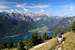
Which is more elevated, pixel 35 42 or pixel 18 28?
pixel 18 28

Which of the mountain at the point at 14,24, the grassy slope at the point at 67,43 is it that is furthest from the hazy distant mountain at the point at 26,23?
the grassy slope at the point at 67,43

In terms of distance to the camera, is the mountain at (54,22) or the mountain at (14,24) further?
the mountain at (54,22)

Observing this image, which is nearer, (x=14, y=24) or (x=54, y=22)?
(x=14, y=24)

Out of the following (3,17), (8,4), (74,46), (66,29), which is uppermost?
(8,4)

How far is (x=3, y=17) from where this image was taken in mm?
2535

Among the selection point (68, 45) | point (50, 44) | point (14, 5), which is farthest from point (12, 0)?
point (68, 45)

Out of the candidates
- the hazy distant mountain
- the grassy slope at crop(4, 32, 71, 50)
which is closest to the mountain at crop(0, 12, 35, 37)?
the hazy distant mountain

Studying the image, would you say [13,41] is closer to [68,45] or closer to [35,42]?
[35,42]

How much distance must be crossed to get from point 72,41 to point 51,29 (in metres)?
0.31

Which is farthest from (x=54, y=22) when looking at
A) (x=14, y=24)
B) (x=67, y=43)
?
(x=14, y=24)

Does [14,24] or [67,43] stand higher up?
[14,24]

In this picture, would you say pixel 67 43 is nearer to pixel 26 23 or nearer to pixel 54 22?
A: pixel 54 22

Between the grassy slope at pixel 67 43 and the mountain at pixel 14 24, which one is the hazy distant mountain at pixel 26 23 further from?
the grassy slope at pixel 67 43

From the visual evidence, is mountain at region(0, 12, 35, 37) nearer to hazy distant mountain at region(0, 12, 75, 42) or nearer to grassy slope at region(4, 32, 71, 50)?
hazy distant mountain at region(0, 12, 75, 42)
